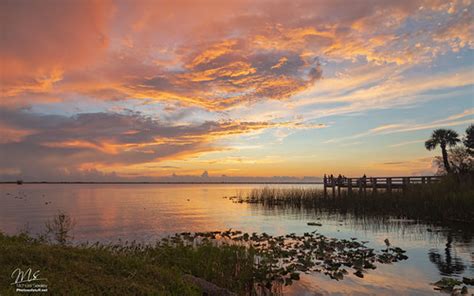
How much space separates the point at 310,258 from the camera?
17234 millimetres

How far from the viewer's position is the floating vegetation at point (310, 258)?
542 inches

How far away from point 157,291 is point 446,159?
181 ft

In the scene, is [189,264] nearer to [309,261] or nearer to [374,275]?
Result: [309,261]

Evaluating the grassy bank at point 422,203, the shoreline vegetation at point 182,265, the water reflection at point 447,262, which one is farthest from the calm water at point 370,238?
the grassy bank at point 422,203

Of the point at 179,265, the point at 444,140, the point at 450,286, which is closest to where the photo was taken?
the point at 179,265

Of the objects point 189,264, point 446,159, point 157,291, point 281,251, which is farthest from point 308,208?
point 157,291

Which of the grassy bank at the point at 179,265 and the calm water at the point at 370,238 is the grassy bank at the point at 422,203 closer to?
the calm water at the point at 370,238

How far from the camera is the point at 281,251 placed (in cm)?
1795

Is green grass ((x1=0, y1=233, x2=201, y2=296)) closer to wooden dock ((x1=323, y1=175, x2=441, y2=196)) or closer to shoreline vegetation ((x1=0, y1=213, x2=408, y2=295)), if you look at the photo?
shoreline vegetation ((x1=0, y1=213, x2=408, y2=295))

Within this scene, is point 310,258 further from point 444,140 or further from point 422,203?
point 444,140

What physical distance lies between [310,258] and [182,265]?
7506 millimetres

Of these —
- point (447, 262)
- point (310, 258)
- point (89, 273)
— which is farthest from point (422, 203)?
point (89, 273)

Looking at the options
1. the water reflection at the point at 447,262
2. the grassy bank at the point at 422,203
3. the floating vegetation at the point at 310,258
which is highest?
the grassy bank at the point at 422,203

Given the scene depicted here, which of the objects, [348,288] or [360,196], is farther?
[360,196]
